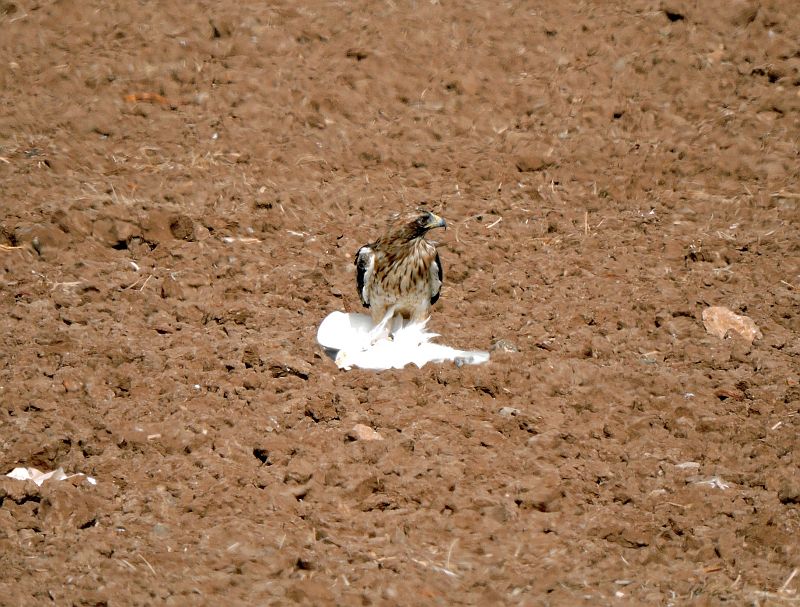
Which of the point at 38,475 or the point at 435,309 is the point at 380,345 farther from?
the point at 38,475

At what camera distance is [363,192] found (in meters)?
Result: 7.75

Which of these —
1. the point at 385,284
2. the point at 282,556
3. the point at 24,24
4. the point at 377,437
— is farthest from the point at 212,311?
the point at 24,24

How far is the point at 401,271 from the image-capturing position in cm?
604

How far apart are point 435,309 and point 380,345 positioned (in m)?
0.60

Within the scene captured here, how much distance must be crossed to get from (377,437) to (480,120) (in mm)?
3978

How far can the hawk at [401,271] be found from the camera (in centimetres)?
603

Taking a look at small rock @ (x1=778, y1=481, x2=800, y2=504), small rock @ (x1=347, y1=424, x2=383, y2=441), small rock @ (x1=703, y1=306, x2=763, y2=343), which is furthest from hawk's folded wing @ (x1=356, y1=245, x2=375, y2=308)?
small rock @ (x1=778, y1=481, x2=800, y2=504)

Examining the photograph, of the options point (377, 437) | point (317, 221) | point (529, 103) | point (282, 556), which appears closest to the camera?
point (282, 556)

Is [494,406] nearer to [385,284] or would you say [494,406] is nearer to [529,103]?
[385,284]

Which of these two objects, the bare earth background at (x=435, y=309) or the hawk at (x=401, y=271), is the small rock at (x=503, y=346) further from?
the hawk at (x=401, y=271)

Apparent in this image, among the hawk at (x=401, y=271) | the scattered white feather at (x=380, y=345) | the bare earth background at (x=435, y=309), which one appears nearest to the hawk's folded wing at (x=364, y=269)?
the hawk at (x=401, y=271)

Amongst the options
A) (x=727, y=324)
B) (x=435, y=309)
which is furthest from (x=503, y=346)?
(x=727, y=324)

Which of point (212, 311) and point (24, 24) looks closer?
point (212, 311)

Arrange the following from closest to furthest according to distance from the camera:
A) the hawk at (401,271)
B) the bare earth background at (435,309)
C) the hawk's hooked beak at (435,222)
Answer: the bare earth background at (435,309), the hawk's hooked beak at (435,222), the hawk at (401,271)
